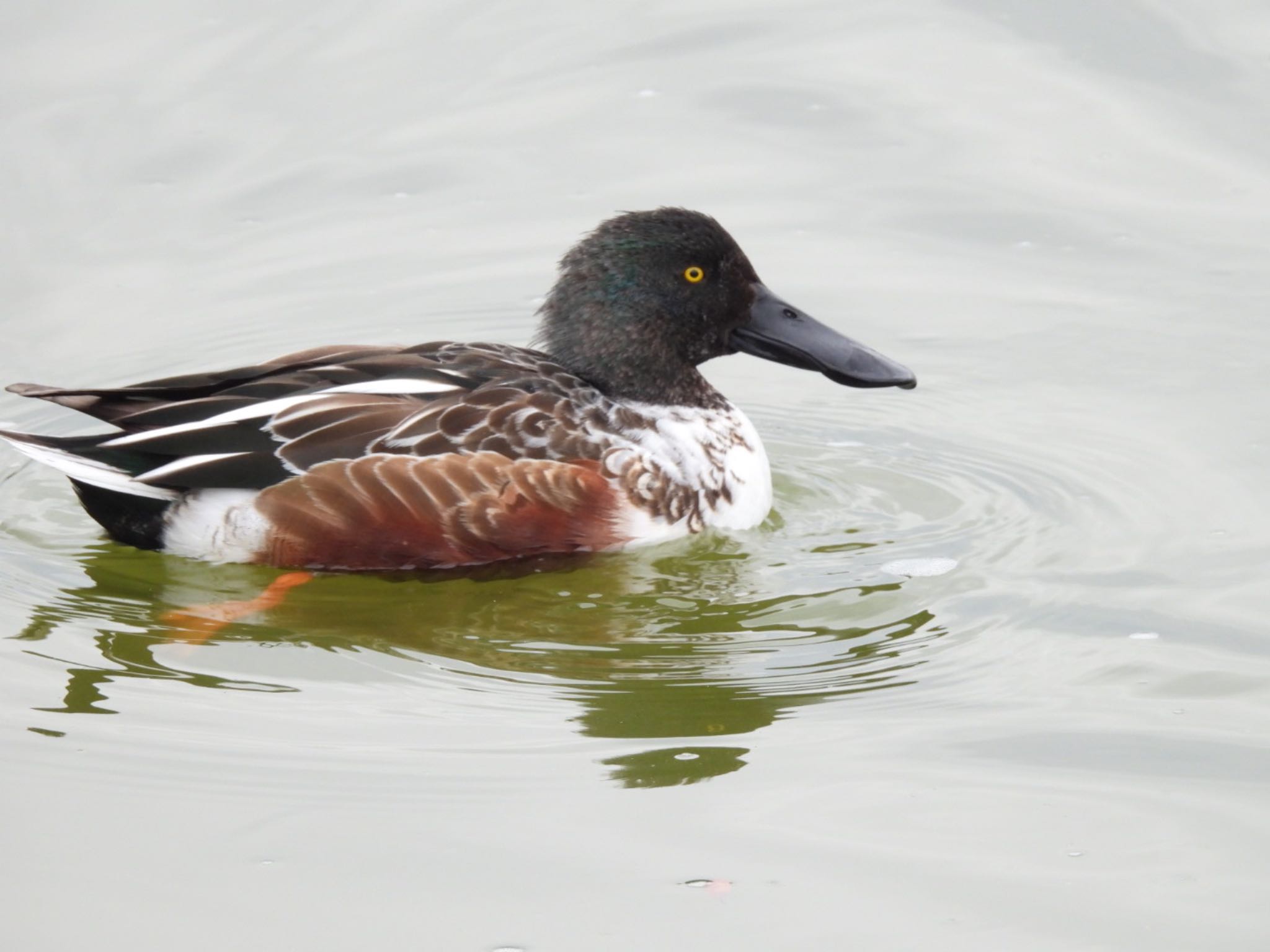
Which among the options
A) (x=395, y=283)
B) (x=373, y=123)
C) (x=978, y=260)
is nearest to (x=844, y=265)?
(x=978, y=260)

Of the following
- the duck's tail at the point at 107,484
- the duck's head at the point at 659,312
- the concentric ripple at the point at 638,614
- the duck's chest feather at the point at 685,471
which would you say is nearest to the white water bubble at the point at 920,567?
the concentric ripple at the point at 638,614

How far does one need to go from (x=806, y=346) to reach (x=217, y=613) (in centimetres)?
290

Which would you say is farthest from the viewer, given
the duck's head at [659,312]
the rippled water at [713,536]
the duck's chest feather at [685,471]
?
the duck's head at [659,312]

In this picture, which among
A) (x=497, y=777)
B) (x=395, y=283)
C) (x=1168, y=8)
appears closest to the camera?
(x=497, y=777)

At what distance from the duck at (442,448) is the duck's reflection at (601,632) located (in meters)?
0.17

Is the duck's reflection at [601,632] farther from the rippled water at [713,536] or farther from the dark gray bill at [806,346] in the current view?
the dark gray bill at [806,346]

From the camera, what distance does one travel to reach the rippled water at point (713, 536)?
223 inches

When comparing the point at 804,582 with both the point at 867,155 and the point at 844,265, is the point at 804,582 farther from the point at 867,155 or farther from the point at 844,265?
the point at 867,155

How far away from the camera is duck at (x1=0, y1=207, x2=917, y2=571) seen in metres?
7.81

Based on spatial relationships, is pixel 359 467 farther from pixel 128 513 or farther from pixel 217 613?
pixel 128 513

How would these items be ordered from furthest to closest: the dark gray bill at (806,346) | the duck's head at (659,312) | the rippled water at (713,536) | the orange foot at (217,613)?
the dark gray bill at (806,346)
the duck's head at (659,312)
the orange foot at (217,613)
the rippled water at (713,536)

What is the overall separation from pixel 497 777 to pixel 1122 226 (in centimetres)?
625

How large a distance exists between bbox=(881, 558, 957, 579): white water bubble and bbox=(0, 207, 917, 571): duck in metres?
0.75

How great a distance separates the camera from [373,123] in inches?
479
